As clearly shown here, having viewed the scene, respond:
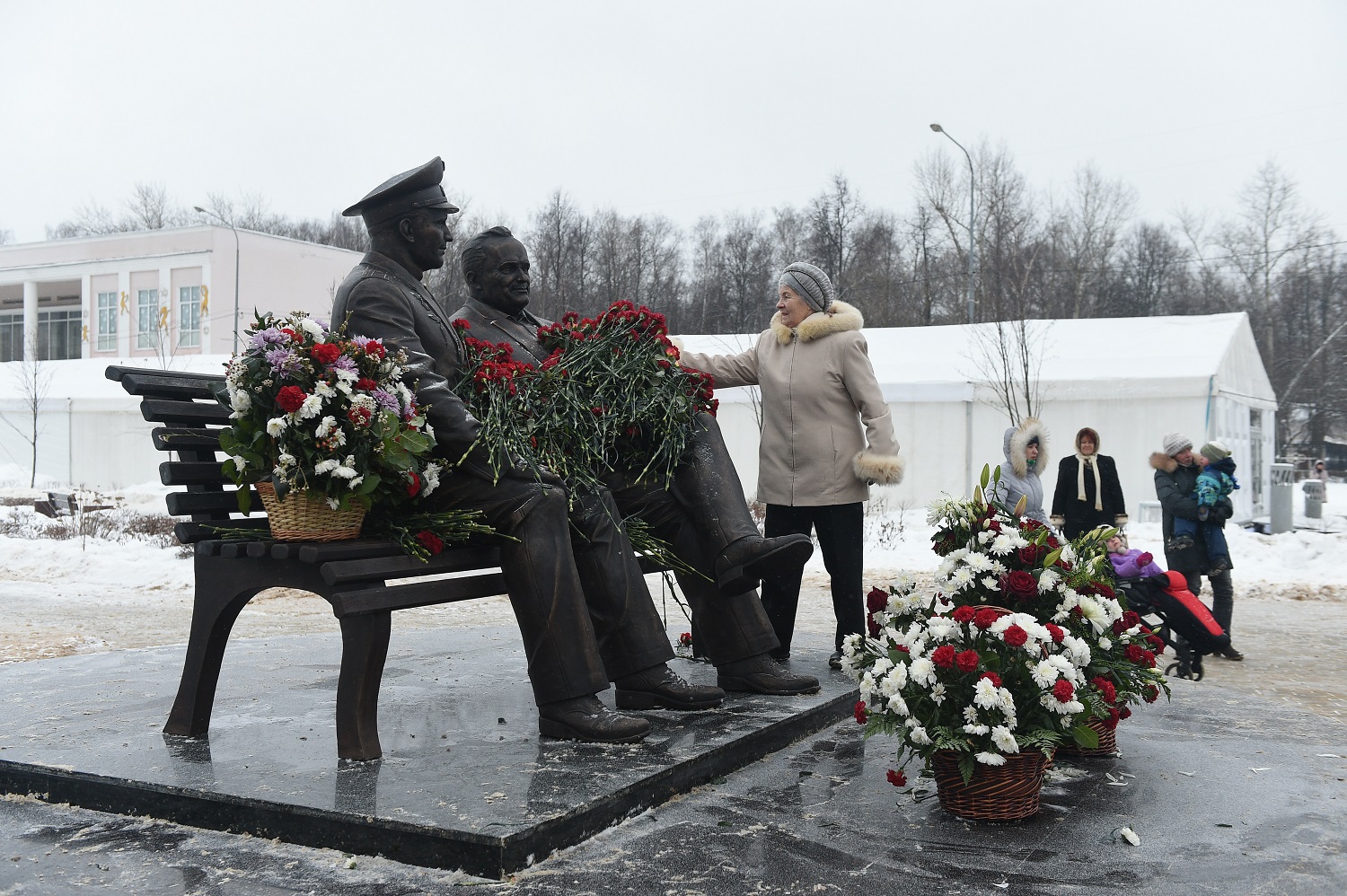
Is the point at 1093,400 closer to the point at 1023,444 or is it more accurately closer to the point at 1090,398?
the point at 1090,398

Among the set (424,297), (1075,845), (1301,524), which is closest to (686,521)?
(424,297)

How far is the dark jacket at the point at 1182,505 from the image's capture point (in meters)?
8.12

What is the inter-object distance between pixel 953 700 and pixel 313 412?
2.00 m

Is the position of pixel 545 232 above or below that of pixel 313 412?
above

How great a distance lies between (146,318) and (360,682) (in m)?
44.7

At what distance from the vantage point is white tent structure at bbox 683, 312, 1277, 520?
56.4ft

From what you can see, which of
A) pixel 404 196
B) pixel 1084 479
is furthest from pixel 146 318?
pixel 404 196

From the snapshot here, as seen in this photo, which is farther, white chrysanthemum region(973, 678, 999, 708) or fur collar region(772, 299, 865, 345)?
fur collar region(772, 299, 865, 345)

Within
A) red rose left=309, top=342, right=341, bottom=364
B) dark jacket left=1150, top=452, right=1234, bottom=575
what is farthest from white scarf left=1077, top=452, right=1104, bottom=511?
red rose left=309, top=342, right=341, bottom=364

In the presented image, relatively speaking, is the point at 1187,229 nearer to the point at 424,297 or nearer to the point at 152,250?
the point at 152,250

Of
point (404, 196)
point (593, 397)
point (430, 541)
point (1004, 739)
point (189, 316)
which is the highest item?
point (189, 316)

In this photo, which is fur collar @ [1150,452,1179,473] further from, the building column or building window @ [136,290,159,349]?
the building column

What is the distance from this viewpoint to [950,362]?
19562 millimetres

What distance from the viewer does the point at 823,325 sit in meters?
5.46
